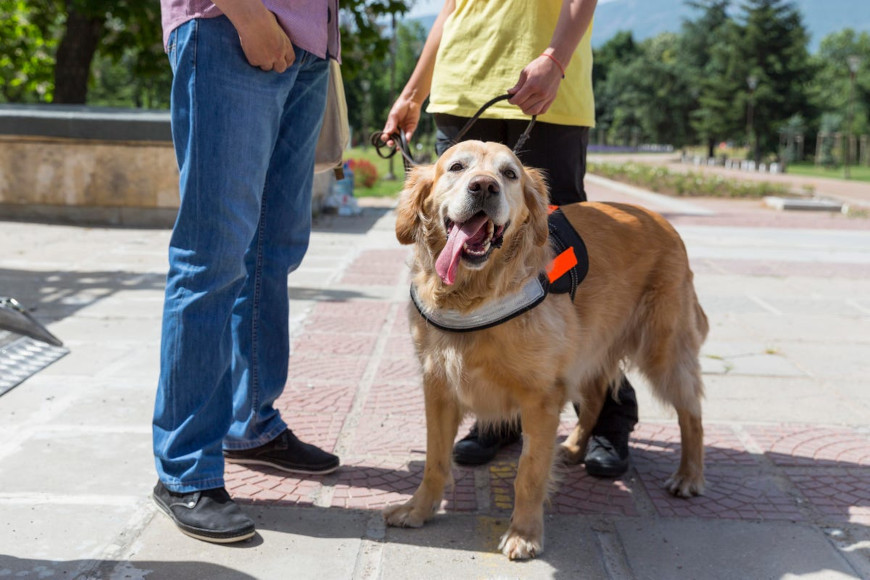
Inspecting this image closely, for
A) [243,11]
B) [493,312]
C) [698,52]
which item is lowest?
[493,312]

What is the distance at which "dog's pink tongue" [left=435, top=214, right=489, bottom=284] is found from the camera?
2631 millimetres

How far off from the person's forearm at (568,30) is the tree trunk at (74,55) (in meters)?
13.4

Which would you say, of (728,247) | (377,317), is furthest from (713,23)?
(377,317)

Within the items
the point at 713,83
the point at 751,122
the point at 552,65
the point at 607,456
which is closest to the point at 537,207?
the point at 552,65

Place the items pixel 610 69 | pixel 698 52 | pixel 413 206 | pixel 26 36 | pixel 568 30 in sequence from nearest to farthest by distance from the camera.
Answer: pixel 413 206
pixel 568 30
pixel 26 36
pixel 698 52
pixel 610 69

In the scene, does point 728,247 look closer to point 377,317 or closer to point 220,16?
point 377,317

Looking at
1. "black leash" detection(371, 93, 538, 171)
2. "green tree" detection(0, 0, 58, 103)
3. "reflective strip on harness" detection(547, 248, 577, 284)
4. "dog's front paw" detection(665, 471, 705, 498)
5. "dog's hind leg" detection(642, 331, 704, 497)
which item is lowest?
"dog's front paw" detection(665, 471, 705, 498)

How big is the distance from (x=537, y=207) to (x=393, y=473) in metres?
1.24

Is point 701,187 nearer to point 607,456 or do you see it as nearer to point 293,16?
point 607,456

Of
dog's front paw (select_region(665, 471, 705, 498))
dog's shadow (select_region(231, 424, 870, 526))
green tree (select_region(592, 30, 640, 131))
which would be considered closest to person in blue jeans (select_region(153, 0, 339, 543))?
dog's shadow (select_region(231, 424, 870, 526))

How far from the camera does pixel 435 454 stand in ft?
9.78

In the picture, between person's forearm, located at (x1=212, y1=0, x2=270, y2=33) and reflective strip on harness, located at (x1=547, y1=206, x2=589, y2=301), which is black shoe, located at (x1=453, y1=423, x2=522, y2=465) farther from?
person's forearm, located at (x1=212, y1=0, x2=270, y2=33)

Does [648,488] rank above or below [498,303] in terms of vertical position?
below

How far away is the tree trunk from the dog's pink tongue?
45.1 feet
